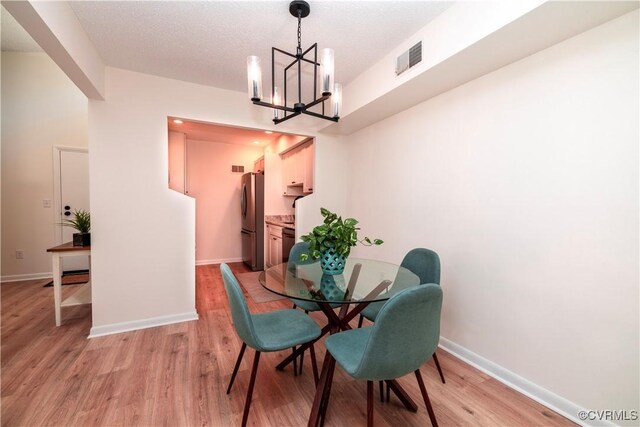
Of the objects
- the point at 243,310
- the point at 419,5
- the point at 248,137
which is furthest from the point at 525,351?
the point at 248,137

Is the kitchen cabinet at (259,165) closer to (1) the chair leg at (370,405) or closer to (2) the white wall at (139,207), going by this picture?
(2) the white wall at (139,207)

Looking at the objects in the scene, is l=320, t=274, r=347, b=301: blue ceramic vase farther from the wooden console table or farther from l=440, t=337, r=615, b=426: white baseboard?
the wooden console table

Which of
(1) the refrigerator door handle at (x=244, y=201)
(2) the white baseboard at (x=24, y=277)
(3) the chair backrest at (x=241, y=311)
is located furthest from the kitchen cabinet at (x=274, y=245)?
(2) the white baseboard at (x=24, y=277)

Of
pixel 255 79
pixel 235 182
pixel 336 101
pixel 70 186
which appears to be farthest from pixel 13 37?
pixel 336 101

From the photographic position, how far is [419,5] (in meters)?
1.74

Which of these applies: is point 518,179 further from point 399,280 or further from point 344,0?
point 344,0

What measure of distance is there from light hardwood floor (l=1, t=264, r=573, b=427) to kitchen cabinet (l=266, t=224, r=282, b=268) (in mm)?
1887

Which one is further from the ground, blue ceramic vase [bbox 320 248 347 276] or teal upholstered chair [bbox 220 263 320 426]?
blue ceramic vase [bbox 320 248 347 276]

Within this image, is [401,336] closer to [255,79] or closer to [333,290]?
[333,290]

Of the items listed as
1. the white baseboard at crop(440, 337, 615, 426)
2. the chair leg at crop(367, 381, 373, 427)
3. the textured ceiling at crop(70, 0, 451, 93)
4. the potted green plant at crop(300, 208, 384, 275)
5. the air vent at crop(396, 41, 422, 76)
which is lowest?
the white baseboard at crop(440, 337, 615, 426)

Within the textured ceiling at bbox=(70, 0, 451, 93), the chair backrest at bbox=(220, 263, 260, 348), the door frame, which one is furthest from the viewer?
the door frame

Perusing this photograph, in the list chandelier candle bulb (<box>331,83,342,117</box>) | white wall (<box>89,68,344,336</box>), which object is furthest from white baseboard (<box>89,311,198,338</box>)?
chandelier candle bulb (<box>331,83,342,117</box>)

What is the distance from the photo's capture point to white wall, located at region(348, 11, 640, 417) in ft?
4.57

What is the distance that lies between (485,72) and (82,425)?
11.3ft
